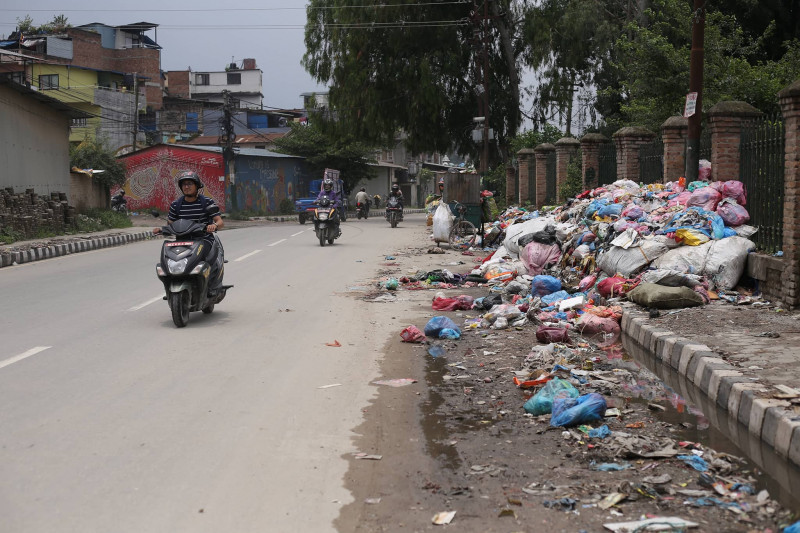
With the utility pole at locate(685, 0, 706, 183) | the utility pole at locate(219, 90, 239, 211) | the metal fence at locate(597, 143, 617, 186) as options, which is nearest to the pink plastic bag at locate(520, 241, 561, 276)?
the utility pole at locate(685, 0, 706, 183)

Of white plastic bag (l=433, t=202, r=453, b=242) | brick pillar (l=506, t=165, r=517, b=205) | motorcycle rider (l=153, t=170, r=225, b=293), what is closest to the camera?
motorcycle rider (l=153, t=170, r=225, b=293)

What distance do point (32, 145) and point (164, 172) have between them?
22.3 m

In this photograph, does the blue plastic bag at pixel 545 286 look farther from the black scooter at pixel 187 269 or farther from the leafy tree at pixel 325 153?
the leafy tree at pixel 325 153

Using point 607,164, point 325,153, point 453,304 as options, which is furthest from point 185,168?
point 453,304

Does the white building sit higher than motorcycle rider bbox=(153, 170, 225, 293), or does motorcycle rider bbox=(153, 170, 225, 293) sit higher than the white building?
the white building

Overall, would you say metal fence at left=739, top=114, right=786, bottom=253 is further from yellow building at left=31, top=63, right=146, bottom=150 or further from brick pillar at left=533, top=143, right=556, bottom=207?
yellow building at left=31, top=63, right=146, bottom=150

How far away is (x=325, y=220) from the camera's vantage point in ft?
73.9

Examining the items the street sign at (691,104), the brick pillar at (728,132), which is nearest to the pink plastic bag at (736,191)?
the brick pillar at (728,132)

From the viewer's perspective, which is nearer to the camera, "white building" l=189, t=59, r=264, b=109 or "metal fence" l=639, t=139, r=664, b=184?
"metal fence" l=639, t=139, r=664, b=184

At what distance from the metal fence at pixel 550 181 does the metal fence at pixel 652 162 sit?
8.05 m

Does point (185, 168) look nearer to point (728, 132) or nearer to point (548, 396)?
point (728, 132)

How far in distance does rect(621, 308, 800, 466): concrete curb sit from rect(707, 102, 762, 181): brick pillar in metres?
4.38

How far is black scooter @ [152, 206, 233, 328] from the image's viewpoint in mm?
9219

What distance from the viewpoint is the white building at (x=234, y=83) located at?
8700cm
